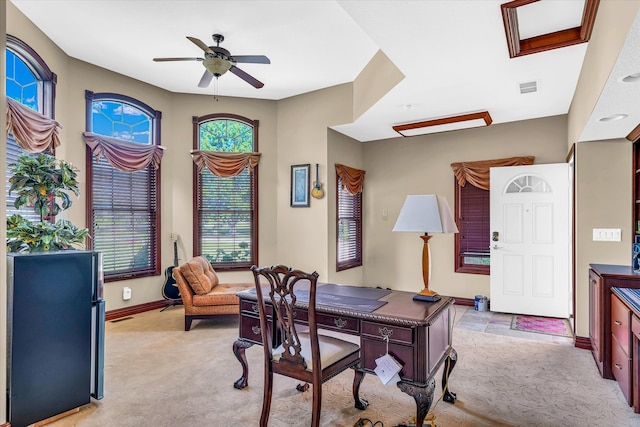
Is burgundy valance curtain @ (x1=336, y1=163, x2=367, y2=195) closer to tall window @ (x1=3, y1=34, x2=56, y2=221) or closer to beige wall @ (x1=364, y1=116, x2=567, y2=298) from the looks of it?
beige wall @ (x1=364, y1=116, x2=567, y2=298)

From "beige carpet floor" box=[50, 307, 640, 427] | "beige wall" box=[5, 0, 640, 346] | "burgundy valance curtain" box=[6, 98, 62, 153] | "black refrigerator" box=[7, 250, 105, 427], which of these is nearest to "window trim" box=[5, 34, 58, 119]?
"beige wall" box=[5, 0, 640, 346]

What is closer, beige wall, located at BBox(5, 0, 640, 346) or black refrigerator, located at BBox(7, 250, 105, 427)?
black refrigerator, located at BBox(7, 250, 105, 427)

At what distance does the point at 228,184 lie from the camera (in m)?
5.38

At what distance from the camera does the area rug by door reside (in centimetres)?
399

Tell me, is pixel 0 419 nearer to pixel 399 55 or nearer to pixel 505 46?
pixel 399 55

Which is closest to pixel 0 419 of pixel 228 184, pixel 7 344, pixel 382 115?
pixel 7 344

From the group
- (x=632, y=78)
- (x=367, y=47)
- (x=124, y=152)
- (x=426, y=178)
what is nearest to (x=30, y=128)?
(x=124, y=152)

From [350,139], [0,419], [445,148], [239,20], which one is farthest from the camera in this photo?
[350,139]

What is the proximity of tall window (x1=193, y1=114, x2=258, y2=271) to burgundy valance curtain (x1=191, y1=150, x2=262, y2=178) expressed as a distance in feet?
0.39

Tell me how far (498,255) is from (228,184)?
382 cm

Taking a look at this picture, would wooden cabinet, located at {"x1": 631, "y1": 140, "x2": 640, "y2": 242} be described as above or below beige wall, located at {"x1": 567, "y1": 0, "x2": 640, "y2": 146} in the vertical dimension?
below

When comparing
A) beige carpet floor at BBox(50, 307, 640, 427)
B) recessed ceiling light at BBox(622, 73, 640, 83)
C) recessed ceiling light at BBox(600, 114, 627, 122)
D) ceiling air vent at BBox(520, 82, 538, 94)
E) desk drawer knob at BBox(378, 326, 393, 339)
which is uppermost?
ceiling air vent at BBox(520, 82, 538, 94)

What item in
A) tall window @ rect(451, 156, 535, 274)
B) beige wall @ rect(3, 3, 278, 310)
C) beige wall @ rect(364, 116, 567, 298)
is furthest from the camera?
tall window @ rect(451, 156, 535, 274)

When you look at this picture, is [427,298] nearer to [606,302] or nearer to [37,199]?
[606,302]
